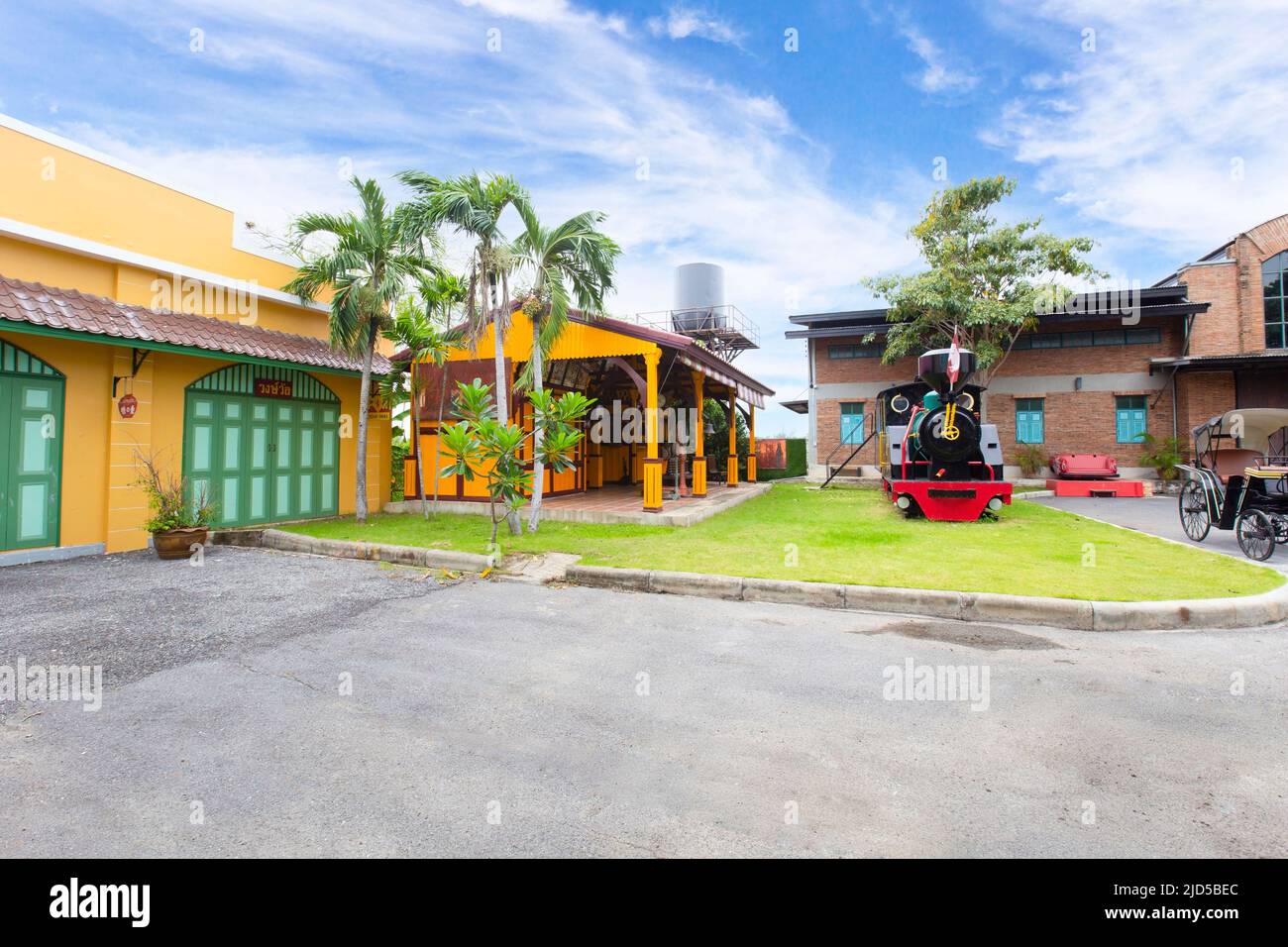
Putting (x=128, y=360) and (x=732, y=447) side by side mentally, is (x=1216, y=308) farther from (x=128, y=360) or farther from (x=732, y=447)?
(x=128, y=360)

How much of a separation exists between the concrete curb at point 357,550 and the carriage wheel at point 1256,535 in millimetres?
9699

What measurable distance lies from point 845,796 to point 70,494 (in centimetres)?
1099

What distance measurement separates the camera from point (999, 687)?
400 cm

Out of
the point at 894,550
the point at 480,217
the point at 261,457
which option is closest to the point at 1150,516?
the point at 894,550

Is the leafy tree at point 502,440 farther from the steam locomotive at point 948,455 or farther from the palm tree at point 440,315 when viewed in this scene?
the steam locomotive at point 948,455

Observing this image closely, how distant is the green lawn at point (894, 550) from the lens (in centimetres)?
641

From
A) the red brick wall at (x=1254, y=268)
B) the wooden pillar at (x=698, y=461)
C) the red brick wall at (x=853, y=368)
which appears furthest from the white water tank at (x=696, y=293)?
the red brick wall at (x=1254, y=268)

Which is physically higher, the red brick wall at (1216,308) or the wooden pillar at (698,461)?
the red brick wall at (1216,308)

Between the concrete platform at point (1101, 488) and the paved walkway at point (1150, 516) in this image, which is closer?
the paved walkway at point (1150, 516)

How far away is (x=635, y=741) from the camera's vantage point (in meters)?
3.27

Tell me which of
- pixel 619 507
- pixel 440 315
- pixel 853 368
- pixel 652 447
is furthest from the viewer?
pixel 853 368

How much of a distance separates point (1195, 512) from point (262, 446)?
621 inches
